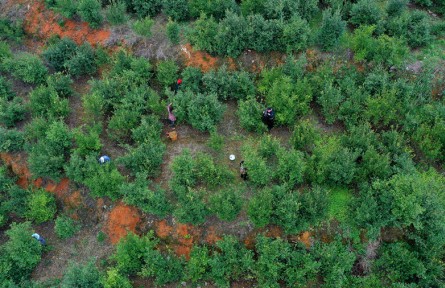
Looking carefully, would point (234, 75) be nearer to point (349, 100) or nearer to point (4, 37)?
point (349, 100)

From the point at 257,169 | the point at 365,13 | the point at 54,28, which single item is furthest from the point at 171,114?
the point at 365,13

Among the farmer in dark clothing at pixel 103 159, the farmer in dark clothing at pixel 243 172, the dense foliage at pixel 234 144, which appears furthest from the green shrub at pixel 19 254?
the farmer in dark clothing at pixel 243 172

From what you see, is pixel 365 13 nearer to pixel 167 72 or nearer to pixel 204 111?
pixel 204 111

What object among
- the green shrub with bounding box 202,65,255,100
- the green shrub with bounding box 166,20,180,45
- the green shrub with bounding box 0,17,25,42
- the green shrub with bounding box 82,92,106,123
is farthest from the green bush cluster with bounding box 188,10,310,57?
the green shrub with bounding box 0,17,25,42

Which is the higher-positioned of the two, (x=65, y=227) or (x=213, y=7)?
(x=213, y=7)

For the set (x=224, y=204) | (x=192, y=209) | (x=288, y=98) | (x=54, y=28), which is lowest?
(x=192, y=209)

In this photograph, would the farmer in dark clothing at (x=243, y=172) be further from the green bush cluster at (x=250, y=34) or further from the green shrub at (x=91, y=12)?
the green shrub at (x=91, y=12)

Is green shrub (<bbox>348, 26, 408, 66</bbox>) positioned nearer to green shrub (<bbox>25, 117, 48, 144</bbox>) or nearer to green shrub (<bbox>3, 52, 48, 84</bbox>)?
green shrub (<bbox>25, 117, 48, 144</bbox>)
